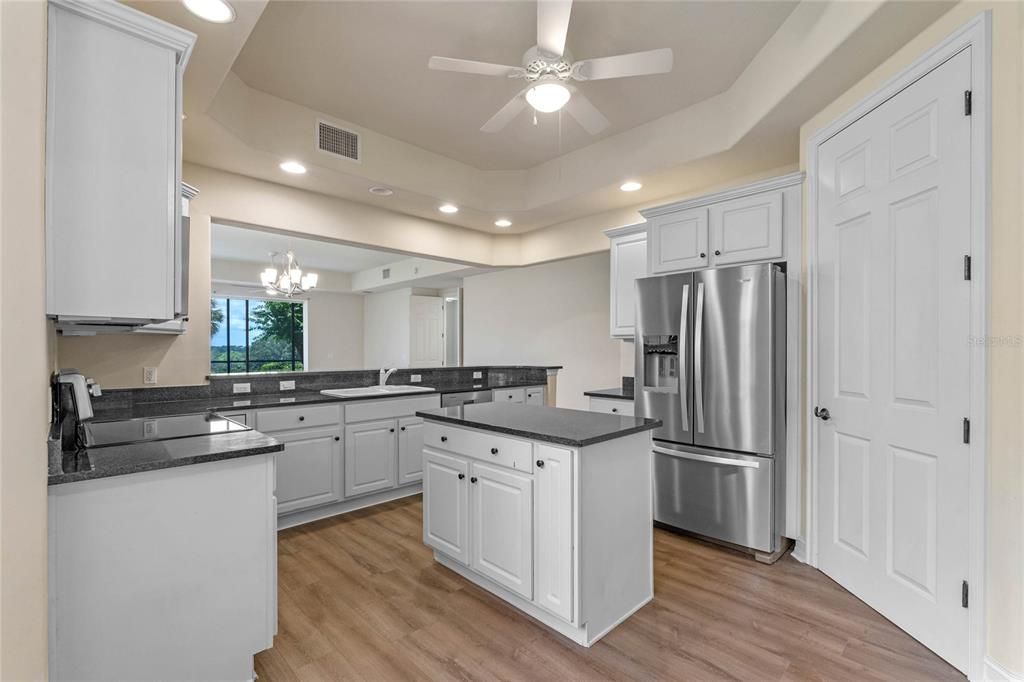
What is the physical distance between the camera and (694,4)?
237 centimetres

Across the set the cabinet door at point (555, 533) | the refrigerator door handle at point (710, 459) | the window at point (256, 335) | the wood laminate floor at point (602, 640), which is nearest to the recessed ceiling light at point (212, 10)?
the cabinet door at point (555, 533)

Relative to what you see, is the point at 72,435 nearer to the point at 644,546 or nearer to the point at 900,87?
the point at 644,546

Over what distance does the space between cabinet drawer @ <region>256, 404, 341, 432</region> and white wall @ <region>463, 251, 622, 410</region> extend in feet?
10.1

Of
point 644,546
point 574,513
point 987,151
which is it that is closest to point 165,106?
point 574,513

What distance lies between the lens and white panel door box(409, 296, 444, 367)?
338 inches

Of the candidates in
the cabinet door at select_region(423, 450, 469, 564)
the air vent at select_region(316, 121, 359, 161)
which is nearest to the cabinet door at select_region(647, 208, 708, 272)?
the cabinet door at select_region(423, 450, 469, 564)

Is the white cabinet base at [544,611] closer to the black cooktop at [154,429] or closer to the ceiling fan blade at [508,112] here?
the black cooktop at [154,429]

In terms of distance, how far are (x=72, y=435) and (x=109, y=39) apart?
53.1 inches

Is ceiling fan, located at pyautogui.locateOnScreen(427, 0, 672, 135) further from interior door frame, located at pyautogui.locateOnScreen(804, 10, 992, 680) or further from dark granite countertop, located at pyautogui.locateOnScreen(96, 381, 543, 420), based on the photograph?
dark granite countertop, located at pyautogui.locateOnScreen(96, 381, 543, 420)

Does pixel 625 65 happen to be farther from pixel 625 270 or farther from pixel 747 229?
pixel 625 270

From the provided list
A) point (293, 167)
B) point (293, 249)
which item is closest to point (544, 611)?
point (293, 167)

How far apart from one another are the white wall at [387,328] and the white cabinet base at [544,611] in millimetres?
6169

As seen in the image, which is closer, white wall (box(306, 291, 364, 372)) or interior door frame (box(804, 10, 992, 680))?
interior door frame (box(804, 10, 992, 680))

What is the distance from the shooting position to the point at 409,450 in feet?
13.3
